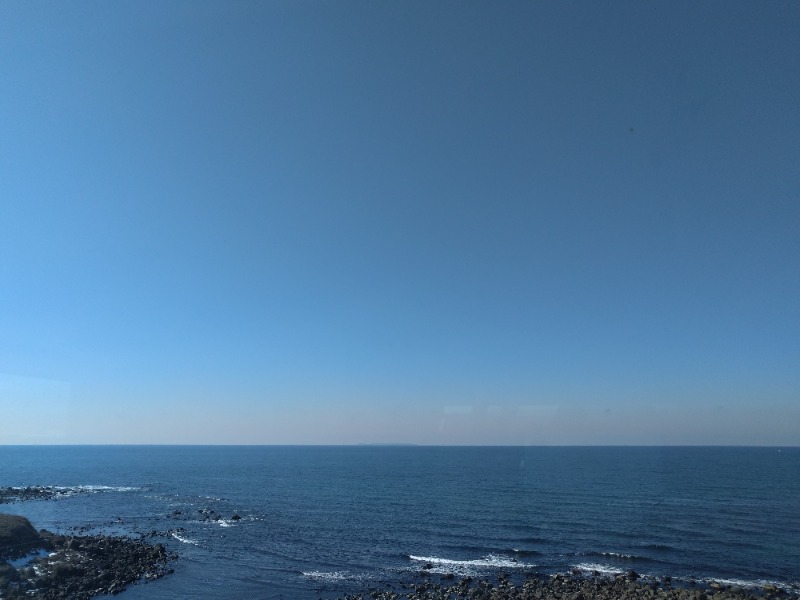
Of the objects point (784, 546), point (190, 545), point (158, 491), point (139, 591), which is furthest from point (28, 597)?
point (158, 491)

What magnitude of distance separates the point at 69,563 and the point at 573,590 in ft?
118

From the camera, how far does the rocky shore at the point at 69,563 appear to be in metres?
31.3

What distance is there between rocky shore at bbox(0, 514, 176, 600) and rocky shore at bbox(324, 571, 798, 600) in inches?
656

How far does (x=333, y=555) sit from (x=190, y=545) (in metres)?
13.7

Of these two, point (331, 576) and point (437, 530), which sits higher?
point (331, 576)

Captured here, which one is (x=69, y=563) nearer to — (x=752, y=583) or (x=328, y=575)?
(x=328, y=575)

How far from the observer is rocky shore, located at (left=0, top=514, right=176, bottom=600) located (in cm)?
3128

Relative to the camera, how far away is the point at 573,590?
99.9 ft

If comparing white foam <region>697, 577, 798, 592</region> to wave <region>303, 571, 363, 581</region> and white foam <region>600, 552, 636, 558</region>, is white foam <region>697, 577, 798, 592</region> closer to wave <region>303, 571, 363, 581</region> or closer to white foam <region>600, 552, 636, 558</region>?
white foam <region>600, 552, 636, 558</region>

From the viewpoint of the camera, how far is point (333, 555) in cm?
4034

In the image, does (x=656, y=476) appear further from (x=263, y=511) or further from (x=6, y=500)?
(x=6, y=500)

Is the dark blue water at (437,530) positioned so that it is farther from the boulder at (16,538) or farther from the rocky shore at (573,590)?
the boulder at (16,538)

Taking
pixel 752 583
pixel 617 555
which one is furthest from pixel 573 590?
pixel 752 583

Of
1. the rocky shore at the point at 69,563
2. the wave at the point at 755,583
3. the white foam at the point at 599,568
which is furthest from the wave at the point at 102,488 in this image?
the wave at the point at 755,583
